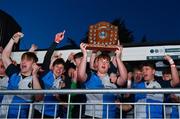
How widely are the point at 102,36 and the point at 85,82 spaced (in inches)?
52.2

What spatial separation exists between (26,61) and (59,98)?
71 cm

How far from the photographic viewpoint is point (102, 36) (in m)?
6.18

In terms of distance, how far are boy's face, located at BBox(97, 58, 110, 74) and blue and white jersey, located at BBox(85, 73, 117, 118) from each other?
3.5 inches

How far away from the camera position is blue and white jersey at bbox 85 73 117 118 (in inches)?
179

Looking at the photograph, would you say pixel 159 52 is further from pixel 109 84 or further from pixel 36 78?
pixel 36 78

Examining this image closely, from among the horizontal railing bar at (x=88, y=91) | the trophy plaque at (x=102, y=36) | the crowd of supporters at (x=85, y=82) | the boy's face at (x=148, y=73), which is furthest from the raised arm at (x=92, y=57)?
the horizontal railing bar at (x=88, y=91)

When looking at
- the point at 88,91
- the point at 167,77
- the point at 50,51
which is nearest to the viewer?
the point at 88,91

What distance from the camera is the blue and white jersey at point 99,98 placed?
4.54m

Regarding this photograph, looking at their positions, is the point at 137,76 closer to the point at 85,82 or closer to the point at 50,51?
the point at 85,82

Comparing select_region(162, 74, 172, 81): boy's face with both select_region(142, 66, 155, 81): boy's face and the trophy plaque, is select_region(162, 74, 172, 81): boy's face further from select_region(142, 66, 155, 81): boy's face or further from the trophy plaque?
the trophy plaque

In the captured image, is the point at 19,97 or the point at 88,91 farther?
the point at 19,97

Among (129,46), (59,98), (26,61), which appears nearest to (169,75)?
(129,46)

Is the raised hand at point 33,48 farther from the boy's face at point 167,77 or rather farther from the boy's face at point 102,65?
the boy's face at point 167,77

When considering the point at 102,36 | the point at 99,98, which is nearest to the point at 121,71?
the point at 99,98
